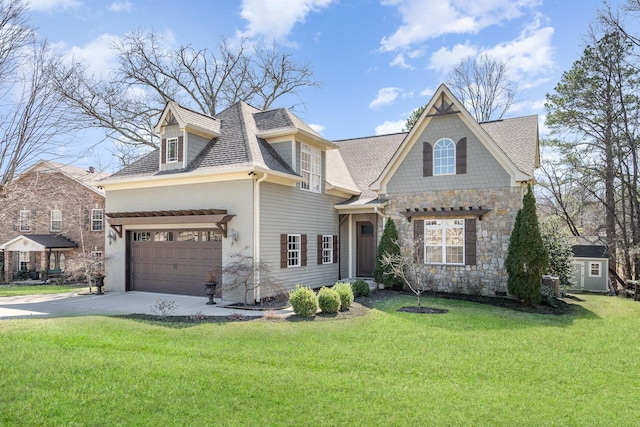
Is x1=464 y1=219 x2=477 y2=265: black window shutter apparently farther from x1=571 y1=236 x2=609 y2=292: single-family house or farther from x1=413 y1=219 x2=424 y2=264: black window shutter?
x1=571 y1=236 x2=609 y2=292: single-family house

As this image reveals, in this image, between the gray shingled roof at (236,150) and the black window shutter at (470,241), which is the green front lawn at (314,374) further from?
the gray shingled roof at (236,150)

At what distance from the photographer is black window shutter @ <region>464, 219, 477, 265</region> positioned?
47.1ft

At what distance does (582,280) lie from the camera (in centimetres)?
2127

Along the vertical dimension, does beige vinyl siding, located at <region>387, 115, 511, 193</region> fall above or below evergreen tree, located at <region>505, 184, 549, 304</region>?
above

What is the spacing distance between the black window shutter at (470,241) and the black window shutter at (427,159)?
2.23 metres

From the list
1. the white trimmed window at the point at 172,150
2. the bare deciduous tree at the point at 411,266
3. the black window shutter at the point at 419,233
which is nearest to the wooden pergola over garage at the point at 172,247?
the white trimmed window at the point at 172,150

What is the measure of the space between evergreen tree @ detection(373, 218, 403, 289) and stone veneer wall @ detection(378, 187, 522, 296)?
4.05 feet

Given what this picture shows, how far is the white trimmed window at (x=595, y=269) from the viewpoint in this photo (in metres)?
20.8

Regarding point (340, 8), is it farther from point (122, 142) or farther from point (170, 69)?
point (122, 142)

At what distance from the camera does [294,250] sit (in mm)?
14633

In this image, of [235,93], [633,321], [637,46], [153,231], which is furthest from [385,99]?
[633,321]

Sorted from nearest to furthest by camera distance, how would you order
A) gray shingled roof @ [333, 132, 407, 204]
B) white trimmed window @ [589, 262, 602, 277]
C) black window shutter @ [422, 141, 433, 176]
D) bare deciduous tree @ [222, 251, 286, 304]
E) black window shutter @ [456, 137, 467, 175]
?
bare deciduous tree @ [222, 251, 286, 304], black window shutter @ [456, 137, 467, 175], black window shutter @ [422, 141, 433, 176], gray shingled roof @ [333, 132, 407, 204], white trimmed window @ [589, 262, 602, 277]

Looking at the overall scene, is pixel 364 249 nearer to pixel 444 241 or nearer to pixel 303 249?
pixel 303 249

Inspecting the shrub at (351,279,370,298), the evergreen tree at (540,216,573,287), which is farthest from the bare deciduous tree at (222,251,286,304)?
the evergreen tree at (540,216,573,287)
